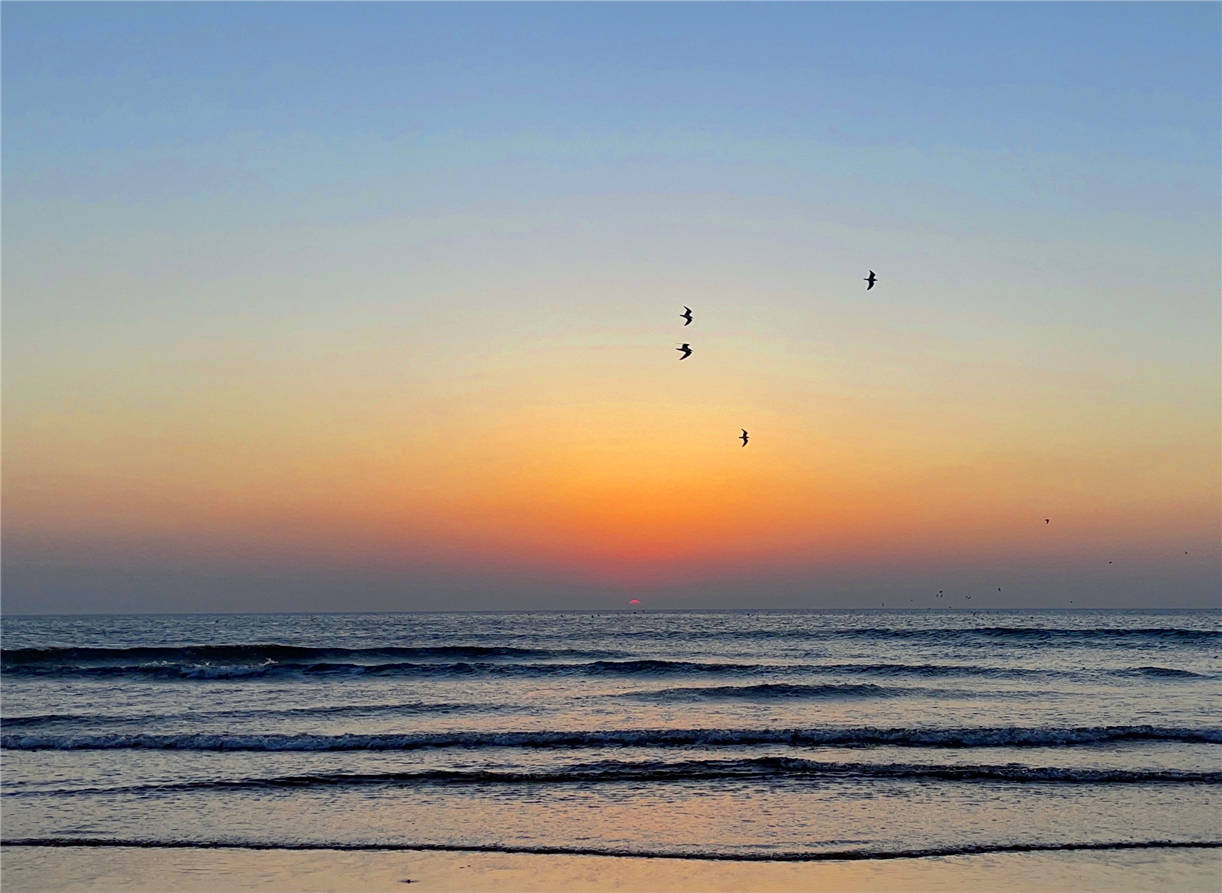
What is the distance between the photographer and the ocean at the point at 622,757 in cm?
1606

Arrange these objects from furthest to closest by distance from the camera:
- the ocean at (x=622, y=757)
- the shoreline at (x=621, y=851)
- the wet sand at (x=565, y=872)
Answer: the ocean at (x=622, y=757)
the shoreline at (x=621, y=851)
the wet sand at (x=565, y=872)

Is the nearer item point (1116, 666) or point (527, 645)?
point (1116, 666)

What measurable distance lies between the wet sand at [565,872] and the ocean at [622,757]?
19.8 inches

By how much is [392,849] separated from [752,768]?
8.30m

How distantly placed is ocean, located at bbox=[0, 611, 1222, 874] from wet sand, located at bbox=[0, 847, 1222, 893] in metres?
0.50

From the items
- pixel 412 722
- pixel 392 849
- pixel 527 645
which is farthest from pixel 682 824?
pixel 527 645

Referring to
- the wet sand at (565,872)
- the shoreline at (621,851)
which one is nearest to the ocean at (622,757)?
the shoreline at (621,851)

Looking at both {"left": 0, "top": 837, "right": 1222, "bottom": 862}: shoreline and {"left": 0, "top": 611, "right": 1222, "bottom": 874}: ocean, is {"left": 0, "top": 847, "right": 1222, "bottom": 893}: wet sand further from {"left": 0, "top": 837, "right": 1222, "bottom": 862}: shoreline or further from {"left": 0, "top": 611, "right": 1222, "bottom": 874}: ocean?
{"left": 0, "top": 611, "right": 1222, "bottom": 874}: ocean

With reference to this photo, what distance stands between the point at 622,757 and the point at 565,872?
8.65 m

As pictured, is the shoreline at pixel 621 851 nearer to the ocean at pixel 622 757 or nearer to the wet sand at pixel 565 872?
the ocean at pixel 622 757

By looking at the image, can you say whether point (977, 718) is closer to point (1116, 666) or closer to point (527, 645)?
point (1116, 666)

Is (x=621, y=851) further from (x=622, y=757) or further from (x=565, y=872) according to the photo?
(x=622, y=757)

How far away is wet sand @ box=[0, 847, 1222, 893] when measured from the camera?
13.3 meters

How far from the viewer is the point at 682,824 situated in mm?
16500
